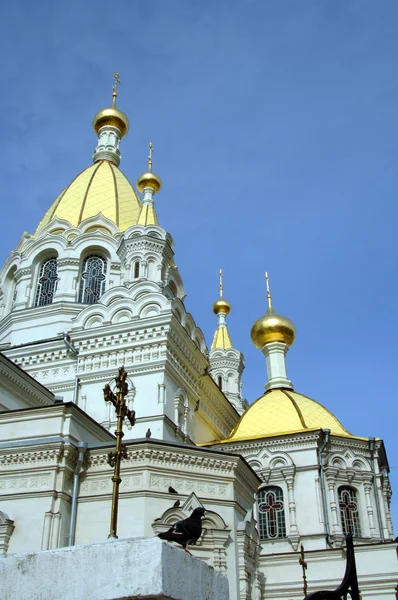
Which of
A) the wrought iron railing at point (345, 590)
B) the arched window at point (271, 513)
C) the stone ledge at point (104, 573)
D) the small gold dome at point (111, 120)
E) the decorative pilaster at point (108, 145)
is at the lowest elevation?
the stone ledge at point (104, 573)

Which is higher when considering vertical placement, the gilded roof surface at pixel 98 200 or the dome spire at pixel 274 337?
the gilded roof surface at pixel 98 200

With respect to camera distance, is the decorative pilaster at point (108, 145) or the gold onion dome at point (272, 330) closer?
the gold onion dome at point (272, 330)

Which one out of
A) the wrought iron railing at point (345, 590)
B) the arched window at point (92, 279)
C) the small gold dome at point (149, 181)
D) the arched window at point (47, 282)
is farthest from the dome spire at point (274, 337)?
the wrought iron railing at point (345, 590)

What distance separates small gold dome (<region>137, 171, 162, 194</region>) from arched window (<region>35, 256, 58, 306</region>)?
5.45 m

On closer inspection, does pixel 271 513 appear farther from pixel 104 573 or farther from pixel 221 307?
pixel 221 307

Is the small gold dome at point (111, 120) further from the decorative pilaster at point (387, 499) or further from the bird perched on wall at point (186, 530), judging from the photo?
the bird perched on wall at point (186, 530)

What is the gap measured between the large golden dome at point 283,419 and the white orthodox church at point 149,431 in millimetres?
67

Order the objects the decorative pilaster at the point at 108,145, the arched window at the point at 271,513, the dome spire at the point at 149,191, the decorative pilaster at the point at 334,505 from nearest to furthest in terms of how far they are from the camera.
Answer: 1. the decorative pilaster at the point at 334,505
2. the arched window at the point at 271,513
3. the dome spire at the point at 149,191
4. the decorative pilaster at the point at 108,145

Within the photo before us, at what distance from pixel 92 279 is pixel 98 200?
4.18 meters

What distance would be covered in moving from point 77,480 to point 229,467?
3.37 metres

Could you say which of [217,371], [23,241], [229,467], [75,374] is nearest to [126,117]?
[23,241]

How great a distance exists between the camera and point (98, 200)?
27.3 meters

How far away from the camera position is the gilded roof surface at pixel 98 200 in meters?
26.7

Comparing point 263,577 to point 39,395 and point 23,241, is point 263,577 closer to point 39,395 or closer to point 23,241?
point 39,395
